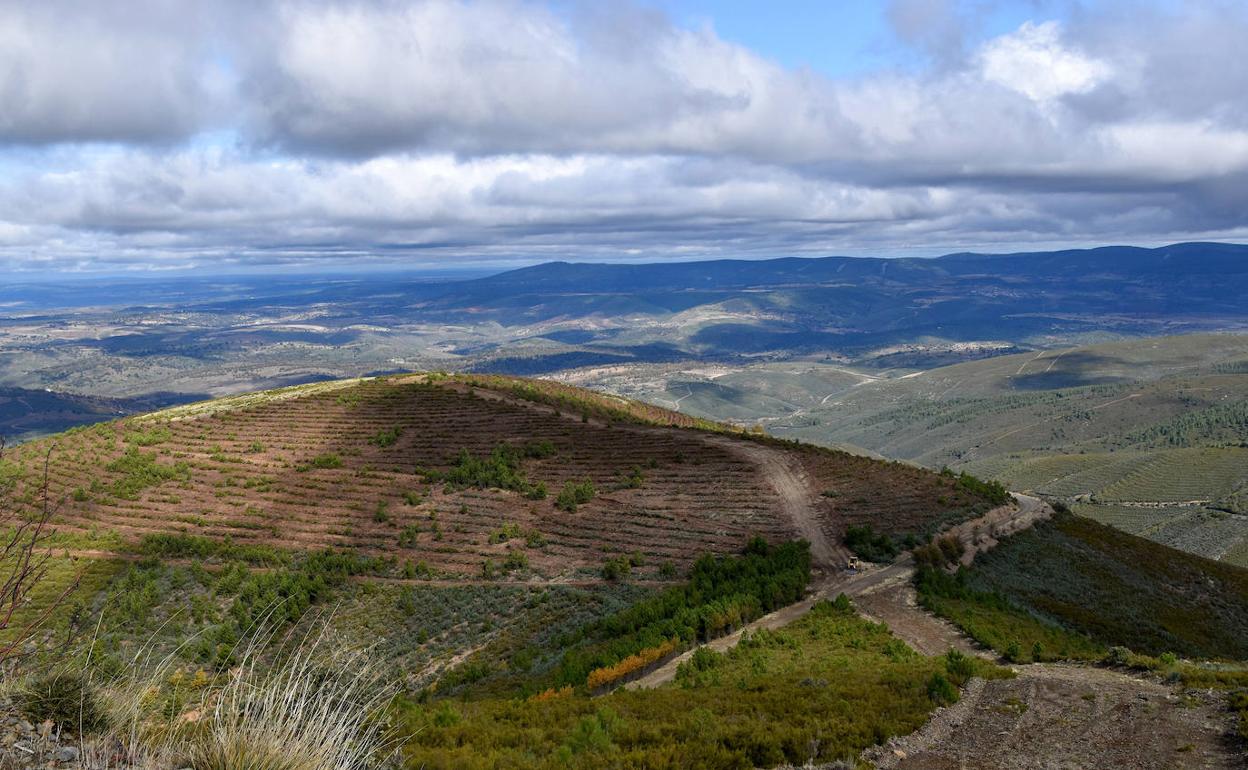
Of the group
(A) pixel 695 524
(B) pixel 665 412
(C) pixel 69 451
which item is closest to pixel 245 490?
(C) pixel 69 451

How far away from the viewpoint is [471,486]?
47.2 meters

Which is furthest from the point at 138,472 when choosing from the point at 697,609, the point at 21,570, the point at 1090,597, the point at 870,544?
the point at 1090,597

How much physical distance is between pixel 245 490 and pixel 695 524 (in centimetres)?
3098

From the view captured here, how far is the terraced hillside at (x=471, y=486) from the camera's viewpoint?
1529 inches

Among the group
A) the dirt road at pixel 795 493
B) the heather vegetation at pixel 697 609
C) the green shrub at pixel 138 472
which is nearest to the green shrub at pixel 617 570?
the heather vegetation at pixel 697 609

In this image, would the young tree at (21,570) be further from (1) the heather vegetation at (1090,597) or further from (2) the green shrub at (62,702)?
(1) the heather vegetation at (1090,597)

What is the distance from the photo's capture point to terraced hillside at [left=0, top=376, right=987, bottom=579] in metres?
38.8

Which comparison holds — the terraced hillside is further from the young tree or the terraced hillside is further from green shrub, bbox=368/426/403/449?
the young tree

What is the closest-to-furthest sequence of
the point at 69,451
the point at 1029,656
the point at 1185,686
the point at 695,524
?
1. the point at 1185,686
2. the point at 1029,656
3. the point at 695,524
4. the point at 69,451

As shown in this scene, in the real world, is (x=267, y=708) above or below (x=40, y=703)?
above

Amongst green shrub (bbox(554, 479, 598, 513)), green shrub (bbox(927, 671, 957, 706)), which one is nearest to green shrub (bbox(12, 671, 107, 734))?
green shrub (bbox(927, 671, 957, 706))

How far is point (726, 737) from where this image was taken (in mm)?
13031

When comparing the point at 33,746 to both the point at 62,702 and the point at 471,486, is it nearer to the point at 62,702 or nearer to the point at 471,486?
the point at 62,702

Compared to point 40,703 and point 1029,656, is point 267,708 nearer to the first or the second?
point 40,703
